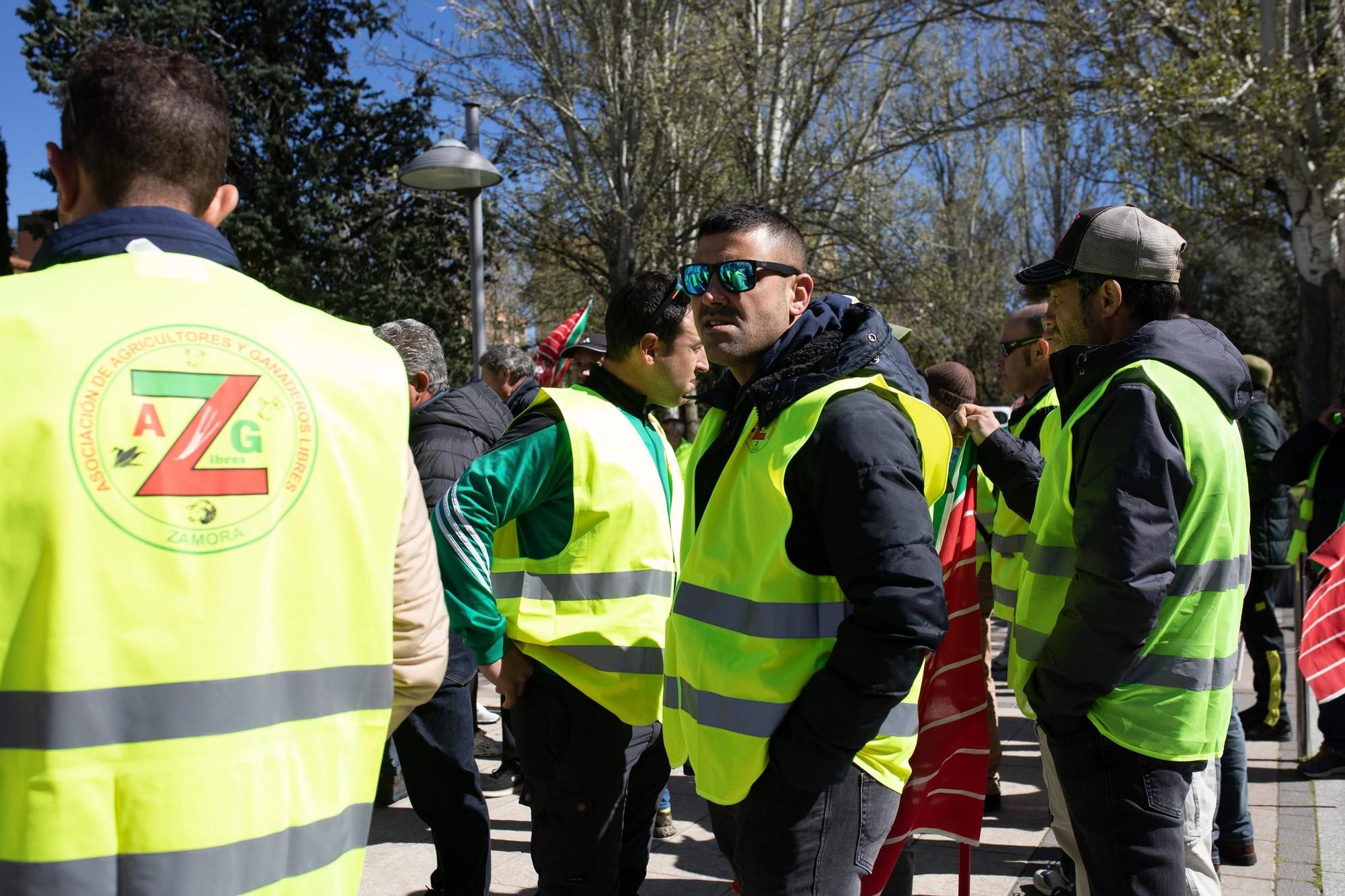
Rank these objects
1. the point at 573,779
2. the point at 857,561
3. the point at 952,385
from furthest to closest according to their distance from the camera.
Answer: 1. the point at 952,385
2. the point at 573,779
3. the point at 857,561

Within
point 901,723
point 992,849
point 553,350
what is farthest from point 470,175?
point 901,723

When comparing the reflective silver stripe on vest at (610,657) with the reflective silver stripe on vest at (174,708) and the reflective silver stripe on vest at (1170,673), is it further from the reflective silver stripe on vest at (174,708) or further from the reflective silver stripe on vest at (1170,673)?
the reflective silver stripe on vest at (174,708)

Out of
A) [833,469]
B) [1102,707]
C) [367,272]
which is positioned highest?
[367,272]

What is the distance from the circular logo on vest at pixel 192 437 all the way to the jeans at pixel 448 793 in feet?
7.23

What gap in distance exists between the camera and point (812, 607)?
7.16ft

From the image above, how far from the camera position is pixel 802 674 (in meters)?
2.16

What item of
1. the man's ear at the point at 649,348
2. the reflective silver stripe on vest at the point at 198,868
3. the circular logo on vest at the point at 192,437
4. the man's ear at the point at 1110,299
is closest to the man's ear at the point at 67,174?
the circular logo on vest at the point at 192,437

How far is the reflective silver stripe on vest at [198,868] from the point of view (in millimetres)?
1286

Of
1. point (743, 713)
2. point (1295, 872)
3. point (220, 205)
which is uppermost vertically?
point (220, 205)

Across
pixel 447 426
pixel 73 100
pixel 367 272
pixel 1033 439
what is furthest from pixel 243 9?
pixel 73 100

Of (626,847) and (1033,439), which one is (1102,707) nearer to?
(626,847)

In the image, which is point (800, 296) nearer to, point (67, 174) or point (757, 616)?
point (757, 616)

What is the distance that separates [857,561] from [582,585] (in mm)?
1132

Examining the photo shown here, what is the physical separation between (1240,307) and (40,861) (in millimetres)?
29956
